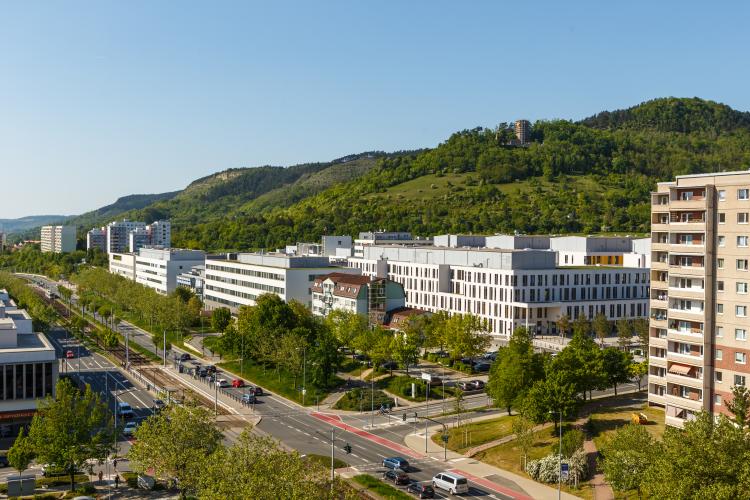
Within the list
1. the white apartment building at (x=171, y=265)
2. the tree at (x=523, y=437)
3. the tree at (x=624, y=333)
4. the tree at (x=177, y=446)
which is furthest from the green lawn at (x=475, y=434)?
the white apartment building at (x=171, y=265)

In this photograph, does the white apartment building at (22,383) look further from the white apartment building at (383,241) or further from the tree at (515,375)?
the white apartment building at (383,241)

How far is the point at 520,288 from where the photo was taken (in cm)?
12000

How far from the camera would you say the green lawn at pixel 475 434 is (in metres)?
68.6

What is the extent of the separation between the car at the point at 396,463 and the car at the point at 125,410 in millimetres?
31416

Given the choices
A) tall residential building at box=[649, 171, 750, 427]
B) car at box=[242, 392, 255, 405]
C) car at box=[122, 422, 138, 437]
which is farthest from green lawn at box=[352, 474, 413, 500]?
car at box=[242, 392, 255, 405]

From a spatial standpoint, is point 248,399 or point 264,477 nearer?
point 264,477

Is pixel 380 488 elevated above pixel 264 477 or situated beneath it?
situated beneath

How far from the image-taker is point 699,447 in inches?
1572

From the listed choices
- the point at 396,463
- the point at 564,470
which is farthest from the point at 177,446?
the point at 564,470

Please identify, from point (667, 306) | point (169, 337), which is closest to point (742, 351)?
point (667, 306)

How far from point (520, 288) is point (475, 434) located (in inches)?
2067

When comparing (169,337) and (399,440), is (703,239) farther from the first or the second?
(169,337)

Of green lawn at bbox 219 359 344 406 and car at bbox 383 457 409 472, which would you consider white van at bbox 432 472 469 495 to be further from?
green lawn at bbox 219 359 344 406

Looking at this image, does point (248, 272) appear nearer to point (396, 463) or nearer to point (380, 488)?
point (396, 463)
